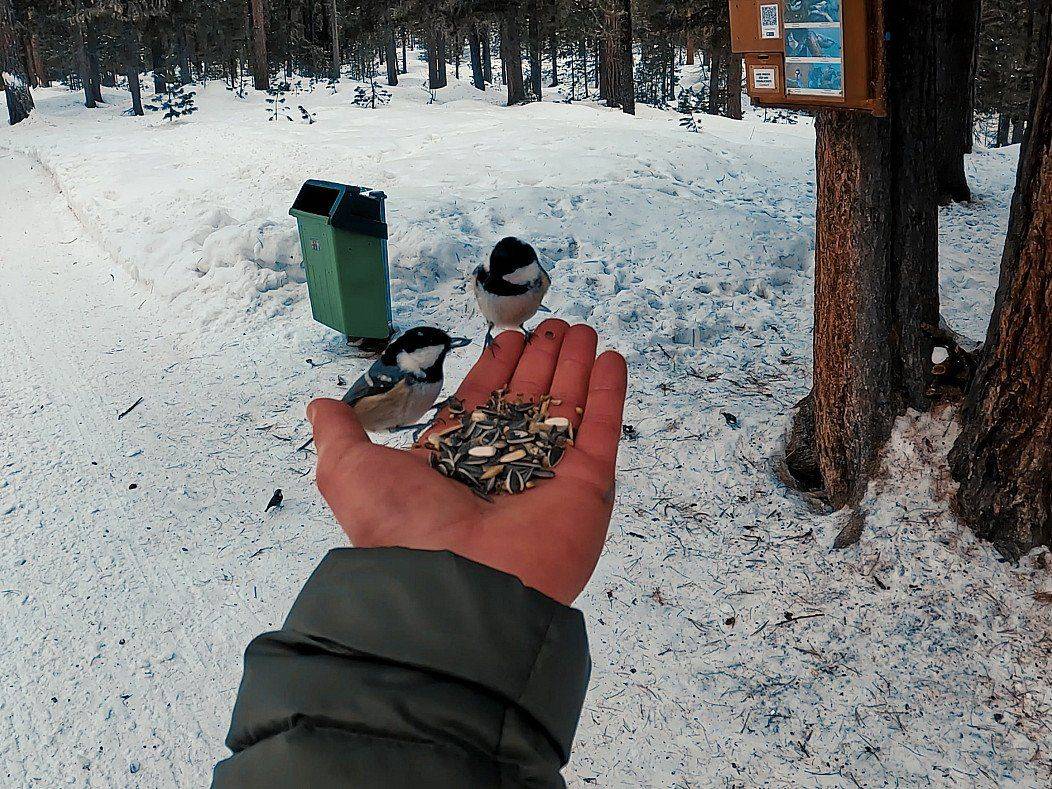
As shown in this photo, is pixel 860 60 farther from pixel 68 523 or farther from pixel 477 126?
pixel 477 126

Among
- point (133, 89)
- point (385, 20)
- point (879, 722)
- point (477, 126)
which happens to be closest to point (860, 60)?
point (879, 722)

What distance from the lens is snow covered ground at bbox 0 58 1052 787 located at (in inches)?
106

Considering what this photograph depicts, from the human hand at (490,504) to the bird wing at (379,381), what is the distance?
771mm

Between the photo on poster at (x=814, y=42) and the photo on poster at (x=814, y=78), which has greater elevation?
the photo on poster at (x=814, y=42)

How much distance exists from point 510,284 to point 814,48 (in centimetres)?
168

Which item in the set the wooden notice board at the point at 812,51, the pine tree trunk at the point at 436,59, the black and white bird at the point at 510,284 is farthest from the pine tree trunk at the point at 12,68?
the wooden notice board at the point at 812,51

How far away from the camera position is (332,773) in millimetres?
1240

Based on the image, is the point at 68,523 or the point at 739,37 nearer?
the point at 739,37

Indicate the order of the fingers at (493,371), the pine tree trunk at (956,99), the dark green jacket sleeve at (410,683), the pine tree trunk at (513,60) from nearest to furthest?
the dark green jacket sleeve at (410,683) < the fingers at (493,371) < the pine tree trunk at (956,99) < the pine tree trunk at (513,60)

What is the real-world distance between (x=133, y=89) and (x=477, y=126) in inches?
649

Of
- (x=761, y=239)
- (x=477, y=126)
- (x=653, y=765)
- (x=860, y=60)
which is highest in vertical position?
(x=477, y=126)

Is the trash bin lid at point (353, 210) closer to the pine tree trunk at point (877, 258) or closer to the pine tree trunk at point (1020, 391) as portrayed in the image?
the pine tree trunk at point (877, 258)

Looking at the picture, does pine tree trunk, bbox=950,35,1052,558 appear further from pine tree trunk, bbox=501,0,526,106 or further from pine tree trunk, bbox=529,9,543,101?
pine tree trunk, bbox=529,9,543,101

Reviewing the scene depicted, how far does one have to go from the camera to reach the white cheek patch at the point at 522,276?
3914mm
